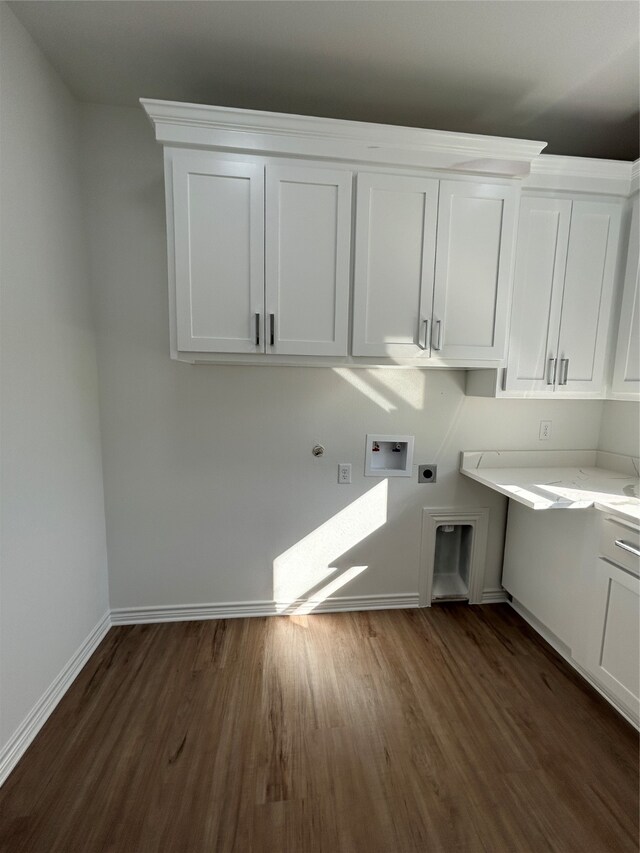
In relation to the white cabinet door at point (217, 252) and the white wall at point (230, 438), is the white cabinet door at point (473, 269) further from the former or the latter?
the white cabinet door at point (217, 252)

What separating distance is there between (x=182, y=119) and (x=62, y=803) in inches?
101

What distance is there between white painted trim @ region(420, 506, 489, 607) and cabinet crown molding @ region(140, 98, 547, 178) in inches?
70.8

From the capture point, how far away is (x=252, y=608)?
2295 millimetres

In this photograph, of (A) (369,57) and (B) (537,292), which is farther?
(B) (537,292)

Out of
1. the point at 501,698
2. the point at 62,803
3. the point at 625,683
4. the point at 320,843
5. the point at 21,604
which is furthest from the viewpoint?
the point at 501,698

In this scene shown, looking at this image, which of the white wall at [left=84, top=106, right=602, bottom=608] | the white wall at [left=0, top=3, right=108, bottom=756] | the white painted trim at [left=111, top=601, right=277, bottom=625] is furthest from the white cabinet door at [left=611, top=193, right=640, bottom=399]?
the white wall at [left=0, top=3, right=108, bottom=756]

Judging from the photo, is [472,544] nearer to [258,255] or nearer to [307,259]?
[307,259]

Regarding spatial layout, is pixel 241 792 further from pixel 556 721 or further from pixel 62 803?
pixel 556 721

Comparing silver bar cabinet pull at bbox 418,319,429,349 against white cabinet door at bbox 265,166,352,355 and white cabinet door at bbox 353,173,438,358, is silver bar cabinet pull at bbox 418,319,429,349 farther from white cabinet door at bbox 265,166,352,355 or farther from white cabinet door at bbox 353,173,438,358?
white cabinet door at bbox 265,166,352,355

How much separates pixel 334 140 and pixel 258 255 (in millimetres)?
579

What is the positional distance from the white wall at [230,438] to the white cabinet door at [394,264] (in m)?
0.39

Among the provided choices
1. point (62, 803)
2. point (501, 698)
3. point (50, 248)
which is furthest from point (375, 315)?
point (62, 803)

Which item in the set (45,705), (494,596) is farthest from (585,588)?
(45,705)

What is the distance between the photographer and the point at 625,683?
160cm
